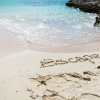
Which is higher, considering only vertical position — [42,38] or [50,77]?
[42,38]

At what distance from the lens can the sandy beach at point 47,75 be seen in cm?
286

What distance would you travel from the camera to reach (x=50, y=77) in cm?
348

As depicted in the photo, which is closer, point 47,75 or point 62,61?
point 47,75

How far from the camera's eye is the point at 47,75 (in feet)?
11.8

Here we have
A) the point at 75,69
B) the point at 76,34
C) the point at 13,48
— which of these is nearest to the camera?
the point at 75,69

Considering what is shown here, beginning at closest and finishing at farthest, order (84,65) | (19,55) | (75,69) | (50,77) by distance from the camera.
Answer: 1. (50,77)
2. (75,69)
3. (84,65)
4. (19,55)

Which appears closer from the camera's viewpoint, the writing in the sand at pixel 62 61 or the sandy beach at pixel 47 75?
the sandy beach at pixel 47 75

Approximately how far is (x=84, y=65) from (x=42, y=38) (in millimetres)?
3271

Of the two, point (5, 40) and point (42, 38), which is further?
point (42, 38)

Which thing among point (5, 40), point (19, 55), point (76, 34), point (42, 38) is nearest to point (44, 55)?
point (19, 55)

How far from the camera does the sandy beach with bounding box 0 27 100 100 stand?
2.86 m

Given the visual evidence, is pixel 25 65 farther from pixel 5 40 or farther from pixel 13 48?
pixel 5 40

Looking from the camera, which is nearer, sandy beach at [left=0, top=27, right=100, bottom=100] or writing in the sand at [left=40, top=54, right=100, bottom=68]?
sandy beach at [left=0, top=27, right=100, bottom=100]

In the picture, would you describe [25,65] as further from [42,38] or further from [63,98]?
[42,38]
